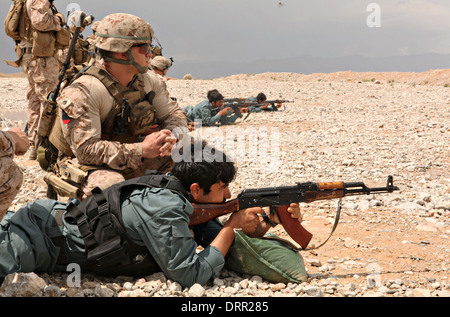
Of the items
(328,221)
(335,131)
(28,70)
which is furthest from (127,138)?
(335,131)

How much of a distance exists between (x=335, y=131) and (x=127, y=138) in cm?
616

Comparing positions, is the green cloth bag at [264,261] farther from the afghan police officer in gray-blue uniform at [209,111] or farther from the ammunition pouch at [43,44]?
the afghan police officer in gray-blue uniform at [209,111]

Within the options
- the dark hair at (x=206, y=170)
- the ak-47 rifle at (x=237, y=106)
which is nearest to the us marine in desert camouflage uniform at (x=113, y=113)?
the dark hair at (x=206, y=170)

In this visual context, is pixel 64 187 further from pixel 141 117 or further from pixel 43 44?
pixel 43 44

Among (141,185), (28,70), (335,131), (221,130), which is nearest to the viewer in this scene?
(141,185)

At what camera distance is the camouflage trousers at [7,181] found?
2.71 m

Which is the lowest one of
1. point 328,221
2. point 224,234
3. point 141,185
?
point 328,221

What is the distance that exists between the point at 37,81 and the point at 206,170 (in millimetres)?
4980

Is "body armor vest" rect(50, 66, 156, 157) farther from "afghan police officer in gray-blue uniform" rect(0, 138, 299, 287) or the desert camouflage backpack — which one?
the desert camouflage backpack

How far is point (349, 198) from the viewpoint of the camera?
514 cm

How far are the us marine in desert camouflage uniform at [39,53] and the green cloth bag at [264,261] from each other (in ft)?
15.4
